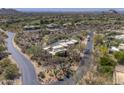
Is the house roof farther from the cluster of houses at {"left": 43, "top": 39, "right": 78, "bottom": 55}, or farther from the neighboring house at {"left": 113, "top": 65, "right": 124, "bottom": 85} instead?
the cluster of houses at {"left": 43, "top": 39, "right": 78, "bottom": 55}

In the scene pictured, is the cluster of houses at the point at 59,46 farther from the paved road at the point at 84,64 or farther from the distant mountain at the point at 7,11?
the distant mountain at the point at 7,11

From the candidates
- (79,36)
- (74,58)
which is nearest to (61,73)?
(74,58)

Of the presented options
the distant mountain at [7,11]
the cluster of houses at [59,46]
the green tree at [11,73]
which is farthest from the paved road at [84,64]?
the distant mountain at [7,11]

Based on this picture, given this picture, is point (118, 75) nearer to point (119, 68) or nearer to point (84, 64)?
point (119, 68)

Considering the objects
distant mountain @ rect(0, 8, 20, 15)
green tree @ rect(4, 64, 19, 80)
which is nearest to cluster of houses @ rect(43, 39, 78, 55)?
green tree @ rect(4, 64, 19, 80)
